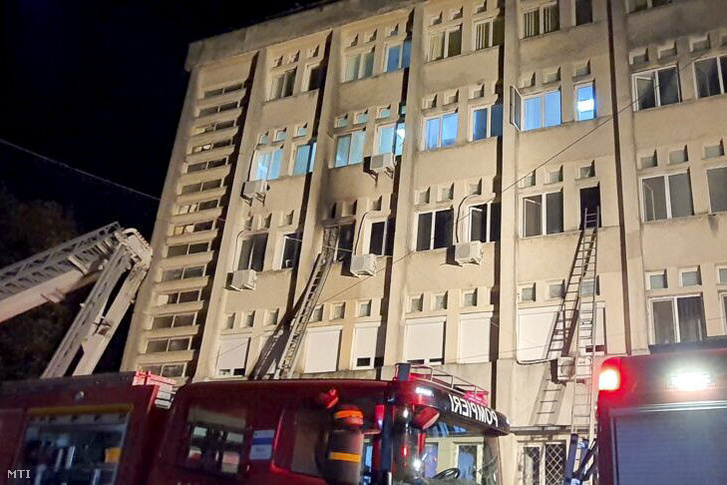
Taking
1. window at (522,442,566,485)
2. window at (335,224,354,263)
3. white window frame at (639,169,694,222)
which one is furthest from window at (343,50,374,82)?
window at (522,442,566,485)

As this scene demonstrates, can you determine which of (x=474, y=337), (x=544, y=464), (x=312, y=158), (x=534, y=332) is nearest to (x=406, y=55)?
(x=312, y=158)

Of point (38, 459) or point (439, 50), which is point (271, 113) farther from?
point (38, 459)

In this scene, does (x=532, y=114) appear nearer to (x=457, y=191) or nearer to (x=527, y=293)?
(x=457, y=191)

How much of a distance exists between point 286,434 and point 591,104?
42.6ft

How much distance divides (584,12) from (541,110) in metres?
2.94

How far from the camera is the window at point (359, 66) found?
20.4 m

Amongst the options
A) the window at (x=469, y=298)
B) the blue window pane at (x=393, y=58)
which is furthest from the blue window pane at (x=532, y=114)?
the window at (x=469, y=298)

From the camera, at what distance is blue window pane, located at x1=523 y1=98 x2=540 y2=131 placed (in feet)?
55.8

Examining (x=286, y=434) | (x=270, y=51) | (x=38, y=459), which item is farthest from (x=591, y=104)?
(x=38, y=459)

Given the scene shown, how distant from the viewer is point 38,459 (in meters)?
8.41

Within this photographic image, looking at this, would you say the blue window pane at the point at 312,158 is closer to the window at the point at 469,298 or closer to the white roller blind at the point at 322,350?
the white roller blind at the point at 322,350

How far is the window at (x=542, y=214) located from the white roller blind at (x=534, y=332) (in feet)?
6.59

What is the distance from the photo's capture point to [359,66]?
20609mm

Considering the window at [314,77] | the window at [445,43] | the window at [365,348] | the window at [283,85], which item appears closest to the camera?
the window at [365,348]
